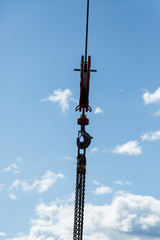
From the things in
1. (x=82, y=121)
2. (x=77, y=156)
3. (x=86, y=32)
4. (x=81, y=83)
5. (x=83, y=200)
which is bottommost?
A: (x=83, y=200)

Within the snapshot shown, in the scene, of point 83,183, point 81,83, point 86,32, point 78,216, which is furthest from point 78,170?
point 86,32

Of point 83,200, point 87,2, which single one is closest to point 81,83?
point 87,2

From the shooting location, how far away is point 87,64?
99.2 meters

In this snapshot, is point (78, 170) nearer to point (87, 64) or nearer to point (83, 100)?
point (83, 100)

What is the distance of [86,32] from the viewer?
98.4m

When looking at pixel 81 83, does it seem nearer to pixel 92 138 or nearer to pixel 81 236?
pixel 92 138

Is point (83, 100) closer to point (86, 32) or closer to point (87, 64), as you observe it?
point (87, 64)

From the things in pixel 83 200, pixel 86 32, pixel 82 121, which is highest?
A: pixel 86 32

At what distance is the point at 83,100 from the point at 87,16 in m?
17.1

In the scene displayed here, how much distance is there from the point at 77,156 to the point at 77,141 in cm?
309

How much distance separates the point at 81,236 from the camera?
318 feet

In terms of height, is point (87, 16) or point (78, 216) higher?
point (87, 16)

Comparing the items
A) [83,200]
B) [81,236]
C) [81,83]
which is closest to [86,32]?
[81,83]

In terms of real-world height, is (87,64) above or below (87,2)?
below
